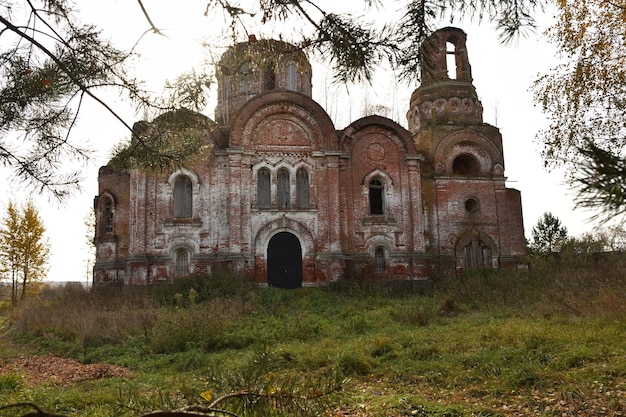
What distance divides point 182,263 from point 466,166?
13346 millimetres

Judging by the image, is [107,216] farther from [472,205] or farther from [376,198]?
[472,205]

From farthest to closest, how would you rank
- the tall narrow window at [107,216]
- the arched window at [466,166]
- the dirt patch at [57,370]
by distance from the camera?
the arched window at [466,166] → the tall narrow window at [107,216] → the dirt patch at [57,370]

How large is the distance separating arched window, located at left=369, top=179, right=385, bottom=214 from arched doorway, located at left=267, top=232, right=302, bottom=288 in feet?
12.1

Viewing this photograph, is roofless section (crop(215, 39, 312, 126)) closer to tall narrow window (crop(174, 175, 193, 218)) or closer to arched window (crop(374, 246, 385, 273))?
tall narrow window (crop(174, 175, 193, 218))

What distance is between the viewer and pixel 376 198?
21391 mm

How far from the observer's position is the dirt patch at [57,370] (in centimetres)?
866

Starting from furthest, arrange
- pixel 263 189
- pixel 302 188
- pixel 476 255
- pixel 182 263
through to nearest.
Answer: pixel 476 255 → pixel 302 188 → pixel 263 189 → pixel 182 263

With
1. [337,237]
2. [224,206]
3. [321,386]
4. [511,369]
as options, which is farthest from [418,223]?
[321,386]

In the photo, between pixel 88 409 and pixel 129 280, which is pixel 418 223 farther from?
pixel 88 409

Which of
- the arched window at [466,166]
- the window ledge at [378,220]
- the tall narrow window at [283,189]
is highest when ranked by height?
the arched window at [466,166]

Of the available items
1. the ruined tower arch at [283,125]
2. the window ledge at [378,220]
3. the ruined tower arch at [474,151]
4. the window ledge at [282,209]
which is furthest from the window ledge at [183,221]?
the ruined tower arch at [474,151]

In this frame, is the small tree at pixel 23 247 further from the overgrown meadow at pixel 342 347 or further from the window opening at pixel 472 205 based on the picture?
the window opening at pixel 472 205

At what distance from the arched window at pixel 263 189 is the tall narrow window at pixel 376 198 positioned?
4367 millimetres

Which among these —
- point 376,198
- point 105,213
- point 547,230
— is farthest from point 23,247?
point 547,230
